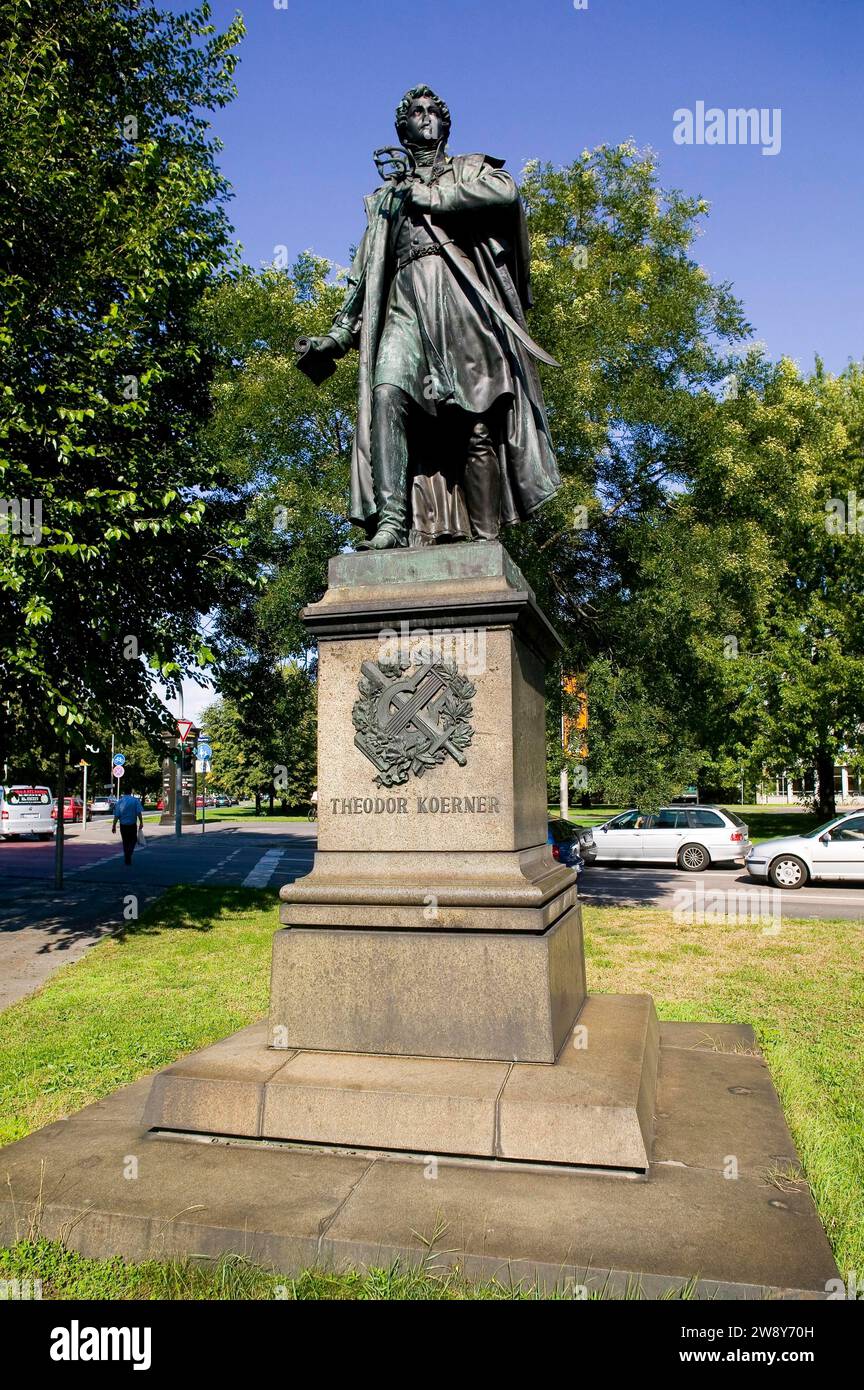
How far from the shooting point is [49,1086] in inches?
217

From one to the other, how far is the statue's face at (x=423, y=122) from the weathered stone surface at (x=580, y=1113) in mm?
4811

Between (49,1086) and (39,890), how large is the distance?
1322cm

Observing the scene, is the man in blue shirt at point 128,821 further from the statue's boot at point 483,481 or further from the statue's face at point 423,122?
the statue's face at point 423,122

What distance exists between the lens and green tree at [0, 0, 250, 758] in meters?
9.26

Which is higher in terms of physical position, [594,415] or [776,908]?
[594,415]

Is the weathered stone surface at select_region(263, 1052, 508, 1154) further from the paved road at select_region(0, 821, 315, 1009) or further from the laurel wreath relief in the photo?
the paved road at select_region(0, 821, 315, 1009)

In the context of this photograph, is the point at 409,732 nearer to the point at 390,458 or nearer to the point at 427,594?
the point at 427,594

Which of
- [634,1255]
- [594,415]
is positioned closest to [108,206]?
[594,415]

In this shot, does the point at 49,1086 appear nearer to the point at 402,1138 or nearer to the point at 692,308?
the point at 402,1138

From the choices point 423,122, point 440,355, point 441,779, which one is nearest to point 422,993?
point 441,779

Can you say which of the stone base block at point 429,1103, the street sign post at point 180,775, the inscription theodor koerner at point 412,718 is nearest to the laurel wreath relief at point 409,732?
the inscription theodor koerner at point 412,718
